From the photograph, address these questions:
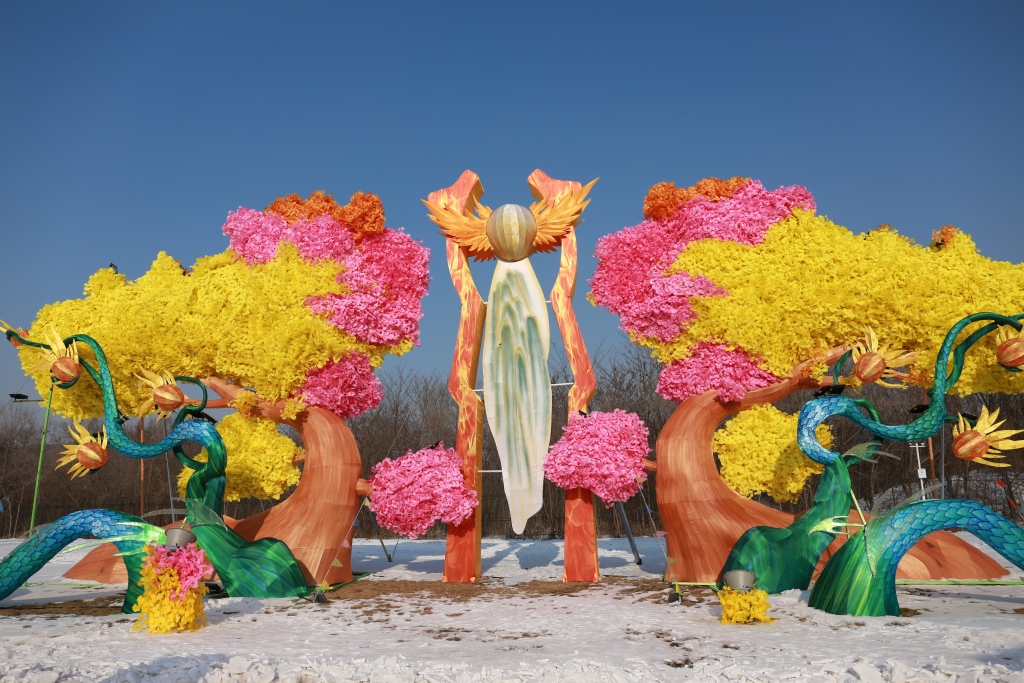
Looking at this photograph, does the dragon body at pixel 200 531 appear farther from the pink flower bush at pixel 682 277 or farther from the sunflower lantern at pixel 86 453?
the pink flower bush at pixel 682 277

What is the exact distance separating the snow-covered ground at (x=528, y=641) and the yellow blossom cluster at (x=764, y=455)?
1.50 meters

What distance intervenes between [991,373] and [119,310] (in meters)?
10.3

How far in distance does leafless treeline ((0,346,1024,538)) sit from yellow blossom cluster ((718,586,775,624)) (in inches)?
391

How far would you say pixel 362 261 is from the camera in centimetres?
948

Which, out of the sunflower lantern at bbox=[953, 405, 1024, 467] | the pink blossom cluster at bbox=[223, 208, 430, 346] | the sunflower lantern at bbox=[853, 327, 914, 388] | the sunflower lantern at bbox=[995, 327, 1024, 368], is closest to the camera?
the sunflower lantern at bbox=[953, 405, 1024, 467]

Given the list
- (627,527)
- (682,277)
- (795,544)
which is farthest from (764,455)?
(627,527)

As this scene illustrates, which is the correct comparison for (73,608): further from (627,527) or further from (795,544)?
(795,544)

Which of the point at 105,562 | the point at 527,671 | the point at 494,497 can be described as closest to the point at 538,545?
the point at 494,497

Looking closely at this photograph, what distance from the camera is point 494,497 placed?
62.4 feet

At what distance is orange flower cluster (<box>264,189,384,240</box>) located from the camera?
31.5 feet

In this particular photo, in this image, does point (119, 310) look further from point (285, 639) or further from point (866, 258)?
point (866, 258)

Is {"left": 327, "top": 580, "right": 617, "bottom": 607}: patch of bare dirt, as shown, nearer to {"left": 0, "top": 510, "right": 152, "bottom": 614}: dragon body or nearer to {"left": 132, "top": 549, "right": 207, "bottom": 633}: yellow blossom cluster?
{"left": 0, "top": 510, "right": 152, "bottom": 614}: dragon body

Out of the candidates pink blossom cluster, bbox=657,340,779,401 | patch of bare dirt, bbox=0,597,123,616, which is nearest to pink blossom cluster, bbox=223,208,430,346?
pink blossom cluster, bbox=657,340,779,401

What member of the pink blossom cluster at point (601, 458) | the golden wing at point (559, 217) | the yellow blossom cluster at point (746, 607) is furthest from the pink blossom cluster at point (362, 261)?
the yellow blossom cluster at point (746, 607)
